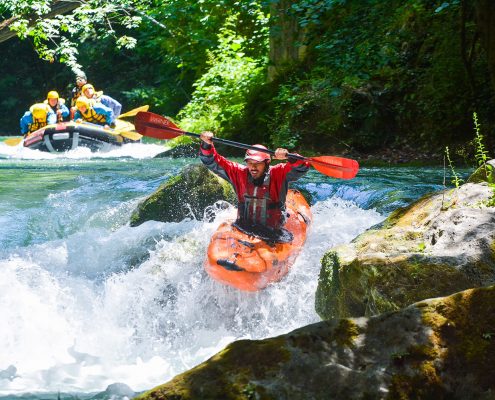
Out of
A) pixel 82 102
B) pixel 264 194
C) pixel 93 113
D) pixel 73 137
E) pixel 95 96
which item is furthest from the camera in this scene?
pixel 95 96

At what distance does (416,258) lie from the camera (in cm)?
343

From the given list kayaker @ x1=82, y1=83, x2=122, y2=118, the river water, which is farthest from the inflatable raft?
the river water

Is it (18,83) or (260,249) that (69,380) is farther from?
(18,83)

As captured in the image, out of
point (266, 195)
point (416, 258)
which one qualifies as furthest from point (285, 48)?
point (416, 258)

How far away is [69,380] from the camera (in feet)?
13.5

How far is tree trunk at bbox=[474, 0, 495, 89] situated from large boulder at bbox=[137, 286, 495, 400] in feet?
3.27

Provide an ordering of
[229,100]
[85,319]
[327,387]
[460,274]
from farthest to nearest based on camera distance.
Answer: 1. [229,100]
2. [85,319]
3. [460,274]
4. [327,387]

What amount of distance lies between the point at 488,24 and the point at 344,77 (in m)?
7.86

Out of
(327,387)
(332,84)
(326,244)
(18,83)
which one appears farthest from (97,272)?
(18,83)

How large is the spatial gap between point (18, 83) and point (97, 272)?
21.0 meters

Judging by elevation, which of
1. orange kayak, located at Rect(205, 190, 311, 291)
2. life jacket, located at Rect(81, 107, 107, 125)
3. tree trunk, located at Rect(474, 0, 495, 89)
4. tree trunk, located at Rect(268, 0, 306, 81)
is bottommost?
orange kayak, located at Rect(205, 190, 311, 291)

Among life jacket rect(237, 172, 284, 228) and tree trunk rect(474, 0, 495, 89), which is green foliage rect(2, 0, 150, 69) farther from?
tree trunk rect(474, 0, 495, 89)

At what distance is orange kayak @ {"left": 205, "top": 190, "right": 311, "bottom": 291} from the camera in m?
5.21

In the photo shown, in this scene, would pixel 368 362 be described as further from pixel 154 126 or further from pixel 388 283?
pixel 154 126
